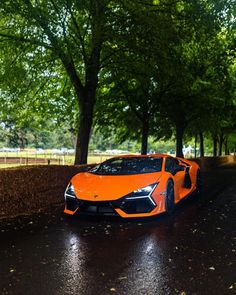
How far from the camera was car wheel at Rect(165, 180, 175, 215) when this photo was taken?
8.25 metres

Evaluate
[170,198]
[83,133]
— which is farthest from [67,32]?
[170,198]

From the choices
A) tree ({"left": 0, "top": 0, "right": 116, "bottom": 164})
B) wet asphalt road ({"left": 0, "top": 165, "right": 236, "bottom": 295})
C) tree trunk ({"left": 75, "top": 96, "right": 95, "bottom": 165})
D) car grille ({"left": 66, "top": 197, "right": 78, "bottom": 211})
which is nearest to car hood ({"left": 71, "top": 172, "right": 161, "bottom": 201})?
car grille ({"left": 66, "top": 197, "right": 78, "bottom": 211})

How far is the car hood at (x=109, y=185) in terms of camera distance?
762 centimetres

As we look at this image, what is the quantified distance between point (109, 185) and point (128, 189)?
49cm

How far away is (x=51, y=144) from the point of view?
131125 millimetres

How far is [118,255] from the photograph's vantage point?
5.52 m

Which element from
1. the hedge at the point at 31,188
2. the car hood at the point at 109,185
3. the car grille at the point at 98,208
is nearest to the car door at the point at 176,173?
the car hood at the point at 109,185

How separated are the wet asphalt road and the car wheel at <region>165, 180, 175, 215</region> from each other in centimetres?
21

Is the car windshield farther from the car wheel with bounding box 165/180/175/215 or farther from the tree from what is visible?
the tree

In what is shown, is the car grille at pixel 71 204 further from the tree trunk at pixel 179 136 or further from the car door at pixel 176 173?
the tree trunk at pixel 179 136

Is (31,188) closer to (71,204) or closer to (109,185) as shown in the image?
(71,204)

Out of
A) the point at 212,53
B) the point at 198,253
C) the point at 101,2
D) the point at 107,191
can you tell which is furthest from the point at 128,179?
the point at 212,53

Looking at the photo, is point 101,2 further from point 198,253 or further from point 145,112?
point 145,112

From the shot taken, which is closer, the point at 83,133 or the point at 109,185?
the point at 109,185
